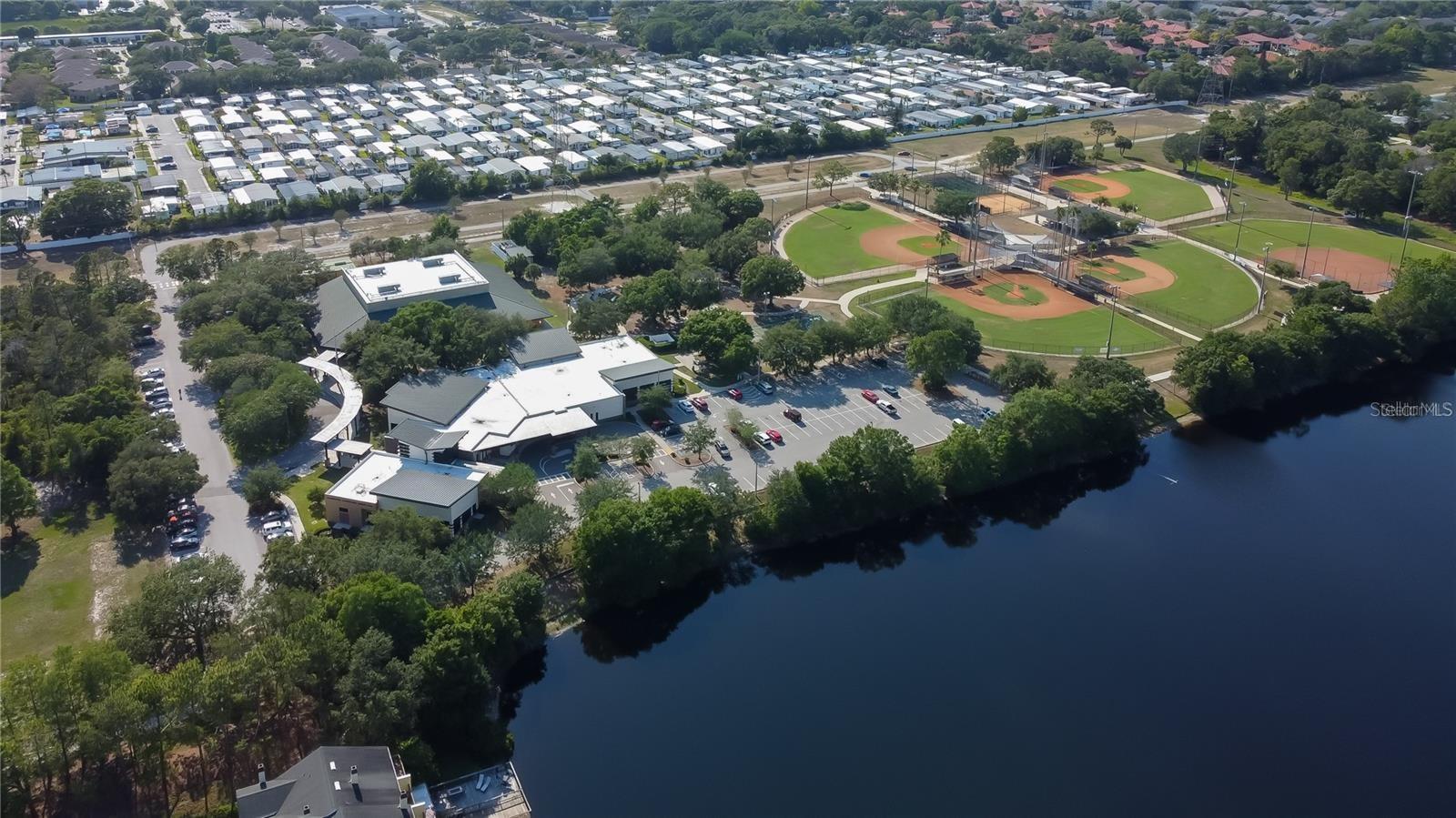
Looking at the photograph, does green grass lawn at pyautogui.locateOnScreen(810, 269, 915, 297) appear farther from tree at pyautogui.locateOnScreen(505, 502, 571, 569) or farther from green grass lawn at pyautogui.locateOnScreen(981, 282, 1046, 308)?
tree at pyautogui.locateOnScreen(505, 502, 571, 569)

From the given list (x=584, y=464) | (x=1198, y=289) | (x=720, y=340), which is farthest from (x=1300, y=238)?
(x=584, y=464)

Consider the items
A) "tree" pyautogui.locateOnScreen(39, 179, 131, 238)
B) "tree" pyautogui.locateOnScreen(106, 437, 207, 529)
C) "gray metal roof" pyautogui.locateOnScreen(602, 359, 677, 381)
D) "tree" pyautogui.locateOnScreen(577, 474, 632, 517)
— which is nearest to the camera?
"tree" pyautogui.locateOnScreen(577, 474, 632, 517)

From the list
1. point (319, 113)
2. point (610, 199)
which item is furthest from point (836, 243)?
point (319, 113)

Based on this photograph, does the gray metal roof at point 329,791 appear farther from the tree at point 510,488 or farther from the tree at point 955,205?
the tree at point 955,205

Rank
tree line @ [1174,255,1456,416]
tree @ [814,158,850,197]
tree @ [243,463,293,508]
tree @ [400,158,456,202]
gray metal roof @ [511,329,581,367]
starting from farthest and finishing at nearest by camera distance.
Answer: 1. tree @ [814,158,850,197]
2. tree @ [400,158,456,202]
3. gray metal roof @ [511,329,581,367]
4. tree line @ [1174,255,1456,416]
5. tree @ [243,463,293,508]

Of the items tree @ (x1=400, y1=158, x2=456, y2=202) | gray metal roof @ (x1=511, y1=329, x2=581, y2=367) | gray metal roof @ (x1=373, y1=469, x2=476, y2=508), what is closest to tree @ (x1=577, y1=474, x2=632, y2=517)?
gray metal roof @ (x1=373, y1=469, x2=476, y2=508)

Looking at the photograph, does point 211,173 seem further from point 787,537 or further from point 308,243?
point 787,537
